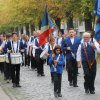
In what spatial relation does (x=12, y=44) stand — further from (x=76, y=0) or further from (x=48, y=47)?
(x=76, y=0)

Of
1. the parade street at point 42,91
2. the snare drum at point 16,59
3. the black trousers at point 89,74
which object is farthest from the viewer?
the snare drum at point 16,59

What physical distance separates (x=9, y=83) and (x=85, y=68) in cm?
488

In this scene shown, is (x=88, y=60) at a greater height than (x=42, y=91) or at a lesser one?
greater

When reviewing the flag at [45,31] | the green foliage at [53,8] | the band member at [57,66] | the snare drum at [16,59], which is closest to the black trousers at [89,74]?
the band member at [57,66]

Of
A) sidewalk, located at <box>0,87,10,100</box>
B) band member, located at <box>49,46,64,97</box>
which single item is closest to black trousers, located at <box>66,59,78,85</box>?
band member, located at <box>49,46,64,97</box>

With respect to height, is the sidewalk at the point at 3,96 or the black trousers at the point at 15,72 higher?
the black trousers at the point at 15,72

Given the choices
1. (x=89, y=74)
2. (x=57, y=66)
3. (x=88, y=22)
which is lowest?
(x=88, y=22)

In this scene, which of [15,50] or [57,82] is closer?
[57,82]

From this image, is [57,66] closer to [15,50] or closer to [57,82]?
[57,82]

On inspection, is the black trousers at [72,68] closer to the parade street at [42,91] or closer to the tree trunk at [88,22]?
the parade street at [42,91]

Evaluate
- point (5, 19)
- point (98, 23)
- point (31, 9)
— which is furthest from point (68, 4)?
point (5, 19)

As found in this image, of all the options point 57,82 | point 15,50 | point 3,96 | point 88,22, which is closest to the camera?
point 57,82

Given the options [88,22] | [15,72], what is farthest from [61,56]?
[88,22]

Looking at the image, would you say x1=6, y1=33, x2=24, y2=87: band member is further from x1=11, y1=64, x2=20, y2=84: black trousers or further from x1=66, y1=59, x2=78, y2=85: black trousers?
x1=66, y1=59, x2=78, y2=85: black trousers
